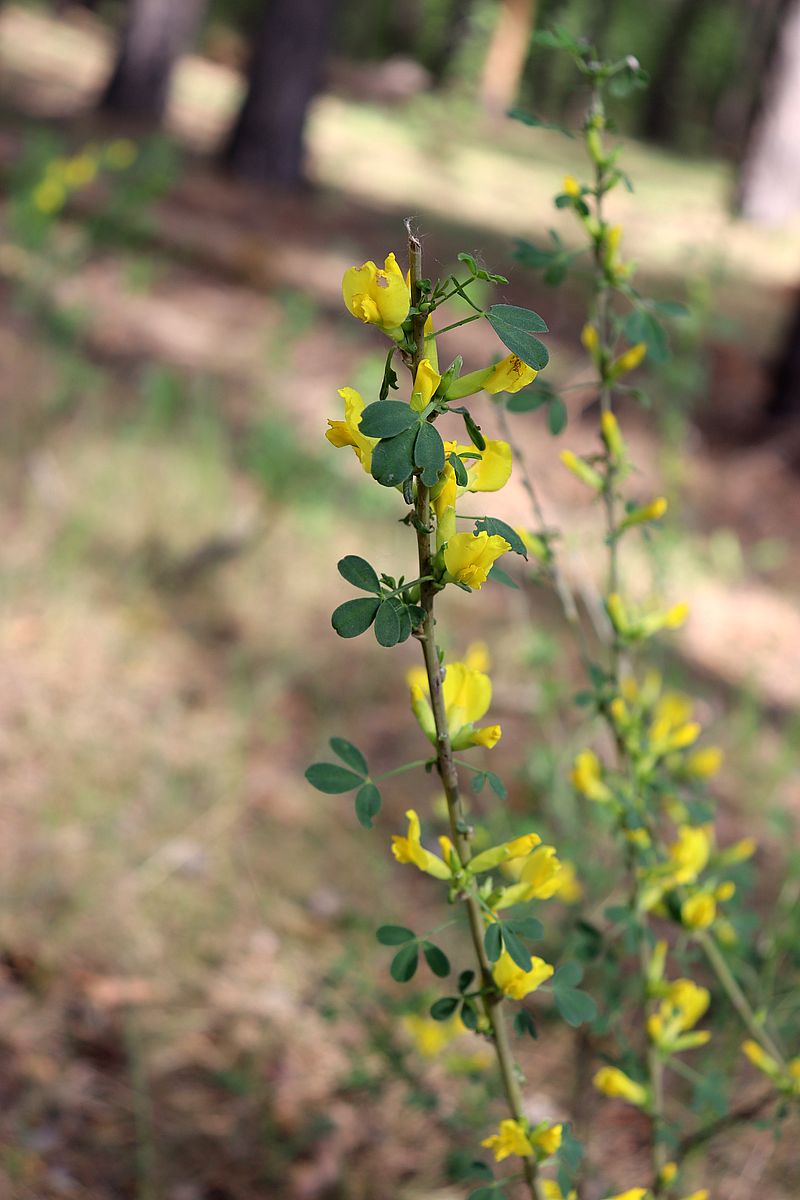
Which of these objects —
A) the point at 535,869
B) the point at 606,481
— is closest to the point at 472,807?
the point at 606,481

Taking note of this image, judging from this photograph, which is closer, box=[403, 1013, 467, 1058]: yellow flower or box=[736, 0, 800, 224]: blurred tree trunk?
box=[403, 1013, 467, 1058]: yellow flower

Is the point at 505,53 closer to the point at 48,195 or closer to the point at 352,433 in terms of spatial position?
the point at 48,195

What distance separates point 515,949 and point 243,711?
1.87 m

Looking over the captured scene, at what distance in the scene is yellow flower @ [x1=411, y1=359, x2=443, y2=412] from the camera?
0.72 meters

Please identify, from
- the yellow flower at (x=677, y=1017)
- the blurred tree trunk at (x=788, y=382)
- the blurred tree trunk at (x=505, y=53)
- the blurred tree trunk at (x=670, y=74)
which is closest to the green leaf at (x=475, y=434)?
the yellow flower at (x=677, y=1017)

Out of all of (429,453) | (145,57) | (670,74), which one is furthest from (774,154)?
(670,74)

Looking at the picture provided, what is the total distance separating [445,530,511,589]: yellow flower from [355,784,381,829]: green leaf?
19 centimetres

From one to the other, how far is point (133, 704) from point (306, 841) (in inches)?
21.1

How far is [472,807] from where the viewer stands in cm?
248

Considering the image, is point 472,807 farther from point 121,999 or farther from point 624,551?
point 624,551

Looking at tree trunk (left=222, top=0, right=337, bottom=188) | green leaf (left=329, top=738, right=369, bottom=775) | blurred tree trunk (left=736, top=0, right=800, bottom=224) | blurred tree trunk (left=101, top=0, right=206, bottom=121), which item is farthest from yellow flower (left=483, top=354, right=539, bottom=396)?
blurred tree trunk (left=101, top=0, right=206, bottom=121)

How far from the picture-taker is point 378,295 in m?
0.69

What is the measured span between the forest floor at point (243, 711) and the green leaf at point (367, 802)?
55 centimetres

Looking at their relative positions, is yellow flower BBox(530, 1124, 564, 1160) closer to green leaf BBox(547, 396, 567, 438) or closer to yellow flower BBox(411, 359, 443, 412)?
yellow flower BBox(411, 359, 443, 412)
